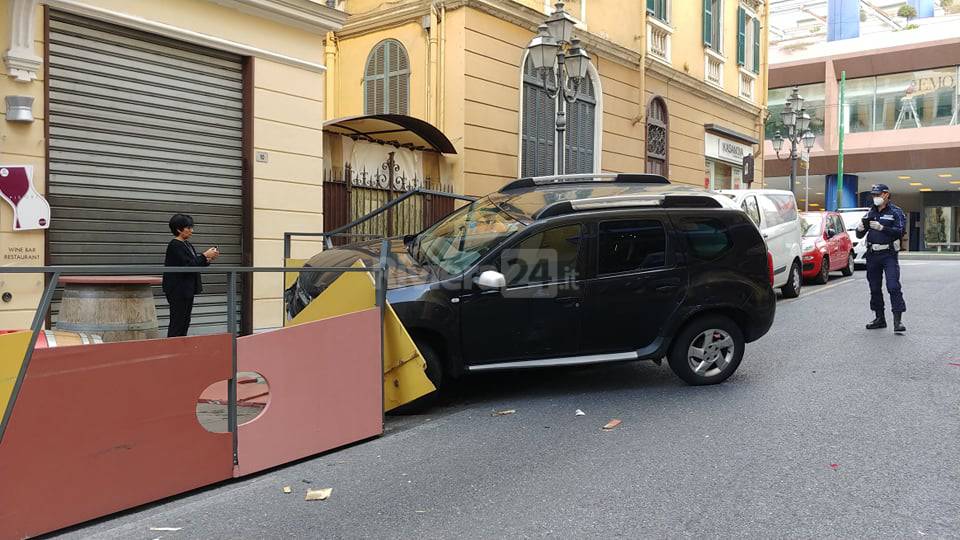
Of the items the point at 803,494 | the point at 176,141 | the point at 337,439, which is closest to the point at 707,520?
the point at 803,494

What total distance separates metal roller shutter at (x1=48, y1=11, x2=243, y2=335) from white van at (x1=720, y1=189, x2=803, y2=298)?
8.01 metres

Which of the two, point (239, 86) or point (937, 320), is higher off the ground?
point (239, 86)

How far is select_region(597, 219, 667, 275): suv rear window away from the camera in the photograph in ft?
21.2

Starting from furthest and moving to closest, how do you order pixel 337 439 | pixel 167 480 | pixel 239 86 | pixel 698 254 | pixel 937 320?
pixel 937 320 → pixel 239 86 → pixel 698 254 → pixel 337 439 → pixel 167 480

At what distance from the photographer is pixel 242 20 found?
30.7 feet

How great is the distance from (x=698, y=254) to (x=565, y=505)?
11.2ft

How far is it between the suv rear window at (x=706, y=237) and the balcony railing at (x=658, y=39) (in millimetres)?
11732

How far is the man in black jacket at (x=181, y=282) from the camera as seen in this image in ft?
21.3

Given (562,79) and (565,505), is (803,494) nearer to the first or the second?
(565,505)

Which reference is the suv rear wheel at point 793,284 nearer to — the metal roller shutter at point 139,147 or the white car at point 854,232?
the white car at point 854,232

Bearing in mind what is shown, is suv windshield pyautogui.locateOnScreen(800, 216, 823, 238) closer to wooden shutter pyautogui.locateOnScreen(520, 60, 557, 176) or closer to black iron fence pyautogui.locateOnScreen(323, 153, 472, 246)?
wooden shutter pyautogui.locateOnScreen(520, 60, 557, 176)

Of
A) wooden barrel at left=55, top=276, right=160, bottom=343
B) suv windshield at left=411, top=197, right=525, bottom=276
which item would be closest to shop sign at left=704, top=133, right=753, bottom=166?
suv windshield at left=411, top=197, right=525, bottom=276

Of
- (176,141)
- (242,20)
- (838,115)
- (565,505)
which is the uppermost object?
(838,115)

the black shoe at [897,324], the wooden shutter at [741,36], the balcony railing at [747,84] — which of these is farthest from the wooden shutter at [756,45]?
the black shoe at [897,324]
